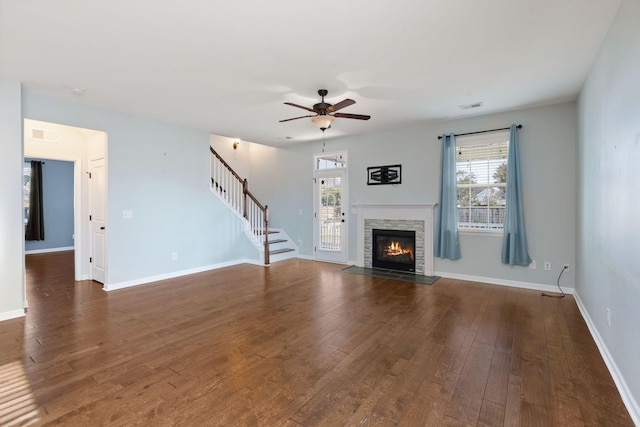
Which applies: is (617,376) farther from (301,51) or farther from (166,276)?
(166,276)

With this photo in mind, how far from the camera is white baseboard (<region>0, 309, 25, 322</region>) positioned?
353 cm

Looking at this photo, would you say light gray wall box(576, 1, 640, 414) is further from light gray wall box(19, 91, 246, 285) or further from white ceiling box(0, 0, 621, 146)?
light gray wall box(19, 91, 246, 285)

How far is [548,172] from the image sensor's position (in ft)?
14.8

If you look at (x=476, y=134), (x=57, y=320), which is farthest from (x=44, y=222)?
(x=476, y=134)

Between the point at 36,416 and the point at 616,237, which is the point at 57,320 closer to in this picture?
the point at 36,416

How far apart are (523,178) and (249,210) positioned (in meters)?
5.55

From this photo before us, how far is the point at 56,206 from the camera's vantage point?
879 centimetres

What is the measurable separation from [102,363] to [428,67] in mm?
4170

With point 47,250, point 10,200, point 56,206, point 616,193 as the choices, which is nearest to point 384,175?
point 616,193

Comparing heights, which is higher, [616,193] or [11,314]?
[616,193]

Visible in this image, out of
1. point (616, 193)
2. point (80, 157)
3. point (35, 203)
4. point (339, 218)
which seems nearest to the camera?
point (616, 193)

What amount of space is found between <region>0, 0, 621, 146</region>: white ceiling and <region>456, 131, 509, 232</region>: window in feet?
2.27

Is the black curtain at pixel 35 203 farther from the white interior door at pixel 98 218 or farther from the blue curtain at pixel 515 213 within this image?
the blue curtain at pixel 515 213

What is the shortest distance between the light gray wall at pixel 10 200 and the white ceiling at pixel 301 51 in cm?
33
